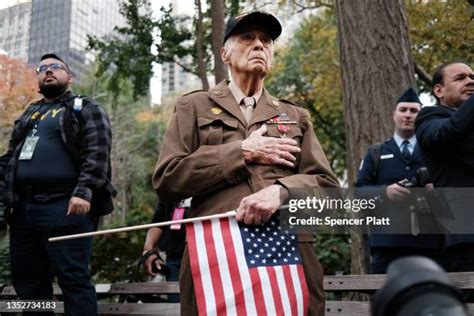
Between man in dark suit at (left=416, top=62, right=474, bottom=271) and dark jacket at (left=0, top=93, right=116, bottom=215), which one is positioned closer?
man in dark suit at (left=416, top=62, right=474, bottom=271)

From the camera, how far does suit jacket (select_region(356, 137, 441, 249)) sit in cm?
370

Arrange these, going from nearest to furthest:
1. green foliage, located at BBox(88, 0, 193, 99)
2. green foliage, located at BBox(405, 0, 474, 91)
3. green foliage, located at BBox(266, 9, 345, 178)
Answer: green foliage, located at BBox(405, 0, 474, 91)
green foliage, located at BBox(88, 0, 193, 99)
green foliage, located at BBox(266, 9, 345, 178)

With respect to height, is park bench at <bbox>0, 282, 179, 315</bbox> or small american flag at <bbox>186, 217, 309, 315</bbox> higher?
small american flag at <bbox>186, 217, 309, 315</bbox>

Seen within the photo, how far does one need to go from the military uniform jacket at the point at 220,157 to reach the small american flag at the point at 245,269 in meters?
0.13

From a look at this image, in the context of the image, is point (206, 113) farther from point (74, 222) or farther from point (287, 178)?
point (74, 222)

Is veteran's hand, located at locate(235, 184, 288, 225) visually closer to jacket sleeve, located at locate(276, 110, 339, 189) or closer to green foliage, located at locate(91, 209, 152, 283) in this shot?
jacket sleeve, located at locate(276, 110, 339, 189)

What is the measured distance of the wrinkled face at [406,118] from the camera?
4266mm

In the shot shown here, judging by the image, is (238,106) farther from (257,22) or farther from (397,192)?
(397,192)

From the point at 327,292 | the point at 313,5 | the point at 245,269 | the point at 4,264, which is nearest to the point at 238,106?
the point at 245,269

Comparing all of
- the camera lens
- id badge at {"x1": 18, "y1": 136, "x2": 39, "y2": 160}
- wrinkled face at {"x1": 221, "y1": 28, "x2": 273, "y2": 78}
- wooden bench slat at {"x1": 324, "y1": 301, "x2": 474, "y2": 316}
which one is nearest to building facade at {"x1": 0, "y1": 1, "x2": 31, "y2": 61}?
id badge at {"x1": 18, "y1": 136, "x2": 39, "y2": 160}

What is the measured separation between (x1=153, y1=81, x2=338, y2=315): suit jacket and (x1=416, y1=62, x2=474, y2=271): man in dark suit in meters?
0.86

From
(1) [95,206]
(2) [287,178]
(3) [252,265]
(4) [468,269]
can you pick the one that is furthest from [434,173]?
(1) [95,206]

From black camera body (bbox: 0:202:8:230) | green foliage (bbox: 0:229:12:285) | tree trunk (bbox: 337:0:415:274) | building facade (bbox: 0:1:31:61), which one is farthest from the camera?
green foliage (bbox: 0:229:12:285)

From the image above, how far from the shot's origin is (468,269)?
3.14 metres
